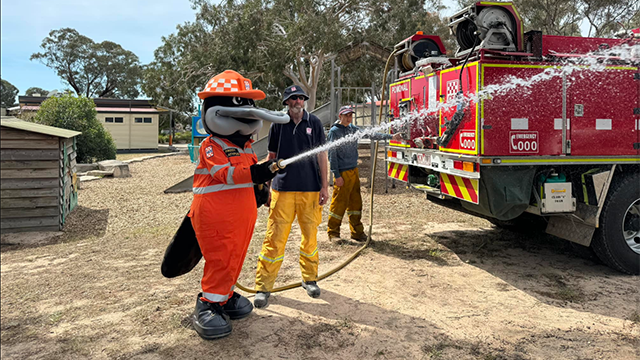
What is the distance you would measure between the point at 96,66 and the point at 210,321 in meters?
50.7

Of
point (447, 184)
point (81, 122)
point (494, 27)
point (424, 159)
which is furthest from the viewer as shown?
point (81, 122)

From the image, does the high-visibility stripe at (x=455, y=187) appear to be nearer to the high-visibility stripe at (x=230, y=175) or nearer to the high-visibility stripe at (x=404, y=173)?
the high-visibility stripe at (x=404, y=173)

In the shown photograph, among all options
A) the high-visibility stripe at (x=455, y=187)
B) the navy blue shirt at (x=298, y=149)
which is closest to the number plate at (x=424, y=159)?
the high-visibility stripe at (x=455, y=187)

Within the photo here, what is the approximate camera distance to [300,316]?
12.1 feet

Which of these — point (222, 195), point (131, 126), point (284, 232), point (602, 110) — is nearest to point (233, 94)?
point (222, 195)

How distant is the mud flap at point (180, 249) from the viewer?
11.1 feet

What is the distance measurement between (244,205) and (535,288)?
3.02 m

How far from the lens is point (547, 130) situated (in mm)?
4445

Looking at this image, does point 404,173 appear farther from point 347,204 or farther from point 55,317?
point 55,317

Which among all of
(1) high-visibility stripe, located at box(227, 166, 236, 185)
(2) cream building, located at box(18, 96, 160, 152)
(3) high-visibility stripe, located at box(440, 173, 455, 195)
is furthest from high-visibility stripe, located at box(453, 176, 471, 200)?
(2) cream building, located at box(18, 96, 160, 152)

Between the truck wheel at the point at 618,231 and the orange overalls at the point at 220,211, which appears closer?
the orange overalls at the point at 220,211

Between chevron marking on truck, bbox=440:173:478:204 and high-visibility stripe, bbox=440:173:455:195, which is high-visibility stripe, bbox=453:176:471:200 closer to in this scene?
chevron marking on truck, bbox=440:173:478:204

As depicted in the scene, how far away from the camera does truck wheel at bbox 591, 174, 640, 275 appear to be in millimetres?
4598

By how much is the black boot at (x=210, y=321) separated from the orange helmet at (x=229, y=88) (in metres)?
1.57
